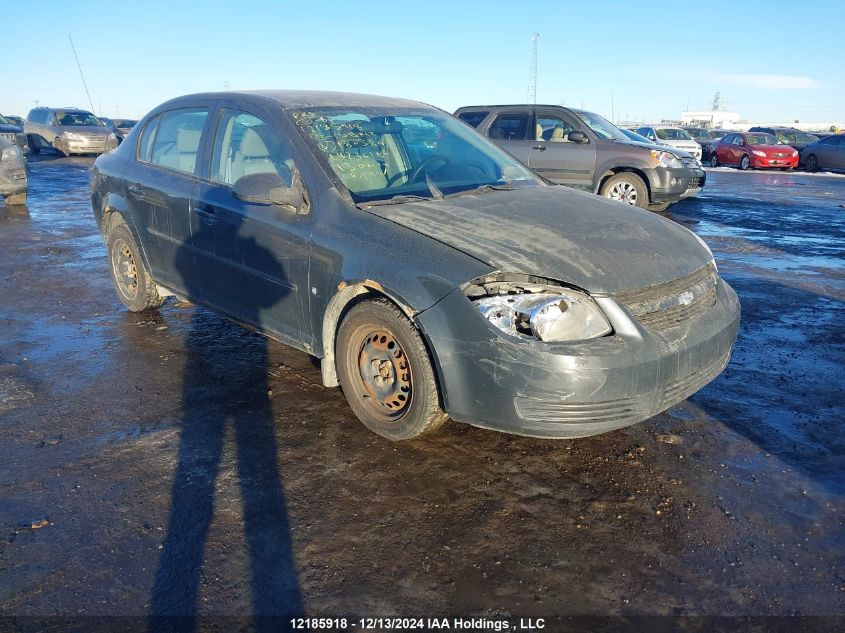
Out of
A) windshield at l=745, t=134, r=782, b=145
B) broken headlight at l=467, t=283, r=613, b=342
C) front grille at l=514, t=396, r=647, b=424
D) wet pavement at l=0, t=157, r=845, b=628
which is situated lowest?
windshield at l=745, t=134, r=782, b=145

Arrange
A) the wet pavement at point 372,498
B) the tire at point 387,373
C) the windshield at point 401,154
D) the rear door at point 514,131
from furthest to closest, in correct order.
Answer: the rear door at point 514,131 → the windshield at point 401,154 → the tire at point 387,373 → the wet pavement at point 372,498

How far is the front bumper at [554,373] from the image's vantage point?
2.77m

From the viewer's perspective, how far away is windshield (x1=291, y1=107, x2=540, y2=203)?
3742 mm

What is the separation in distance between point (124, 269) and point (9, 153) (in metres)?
8.05

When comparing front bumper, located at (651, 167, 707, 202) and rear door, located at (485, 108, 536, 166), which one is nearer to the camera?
front bumper, located at (651, 167, 707, 202)

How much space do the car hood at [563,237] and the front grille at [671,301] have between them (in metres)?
0.04

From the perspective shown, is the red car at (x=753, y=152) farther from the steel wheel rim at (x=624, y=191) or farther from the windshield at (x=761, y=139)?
the steel wheel rim at (x=624, y=191)

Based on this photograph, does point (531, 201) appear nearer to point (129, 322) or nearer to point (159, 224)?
point (159, 224)

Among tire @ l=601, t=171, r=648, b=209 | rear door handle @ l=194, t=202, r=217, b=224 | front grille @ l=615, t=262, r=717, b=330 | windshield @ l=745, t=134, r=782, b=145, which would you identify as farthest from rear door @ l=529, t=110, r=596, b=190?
windshield @ l=745, t=134, r=782, b=145

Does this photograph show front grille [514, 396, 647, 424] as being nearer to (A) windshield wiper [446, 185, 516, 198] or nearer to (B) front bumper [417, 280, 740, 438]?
(B) front bumper [417, 280, 740, 438]

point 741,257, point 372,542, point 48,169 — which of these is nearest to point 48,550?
point 372,542

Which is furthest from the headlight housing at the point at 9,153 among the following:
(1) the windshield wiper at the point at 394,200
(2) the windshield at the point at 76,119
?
(2) the windshield at the point at 76,119

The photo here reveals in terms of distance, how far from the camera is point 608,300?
290cm

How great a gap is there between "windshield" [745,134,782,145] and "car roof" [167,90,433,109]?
2404cm
